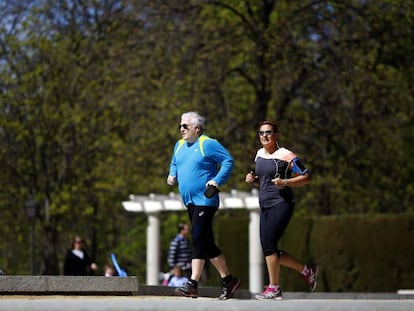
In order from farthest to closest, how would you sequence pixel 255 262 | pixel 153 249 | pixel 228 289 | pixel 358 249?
pixel 153 249 → pixel 358 249 → pixel 255 262 → pixel 228 289

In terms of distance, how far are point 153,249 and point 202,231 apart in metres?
19.4

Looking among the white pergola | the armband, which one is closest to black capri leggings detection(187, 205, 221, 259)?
the armband

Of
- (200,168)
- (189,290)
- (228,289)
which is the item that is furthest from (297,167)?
(189,290)

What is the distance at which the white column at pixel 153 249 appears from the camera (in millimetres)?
32406

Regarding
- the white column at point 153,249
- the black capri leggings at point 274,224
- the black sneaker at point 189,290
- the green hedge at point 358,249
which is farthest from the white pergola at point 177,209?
the black capri leggings at point 274,224

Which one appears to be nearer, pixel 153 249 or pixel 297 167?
pixel 297 167

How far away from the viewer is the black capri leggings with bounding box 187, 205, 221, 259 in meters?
13.5

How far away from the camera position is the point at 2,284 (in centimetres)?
1340

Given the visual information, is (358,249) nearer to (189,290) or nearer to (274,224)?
(189,290)

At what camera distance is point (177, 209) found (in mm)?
30953

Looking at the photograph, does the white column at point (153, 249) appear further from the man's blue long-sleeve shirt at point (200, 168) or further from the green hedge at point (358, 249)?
the man's blue long-sleeve shirt at point (200, 168)

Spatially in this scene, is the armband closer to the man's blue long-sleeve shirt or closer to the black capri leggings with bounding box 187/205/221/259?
the man's blue long-sleeve shirt

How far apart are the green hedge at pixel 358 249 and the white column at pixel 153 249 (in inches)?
125

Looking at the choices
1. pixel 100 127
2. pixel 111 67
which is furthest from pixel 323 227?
pixel 100 127
